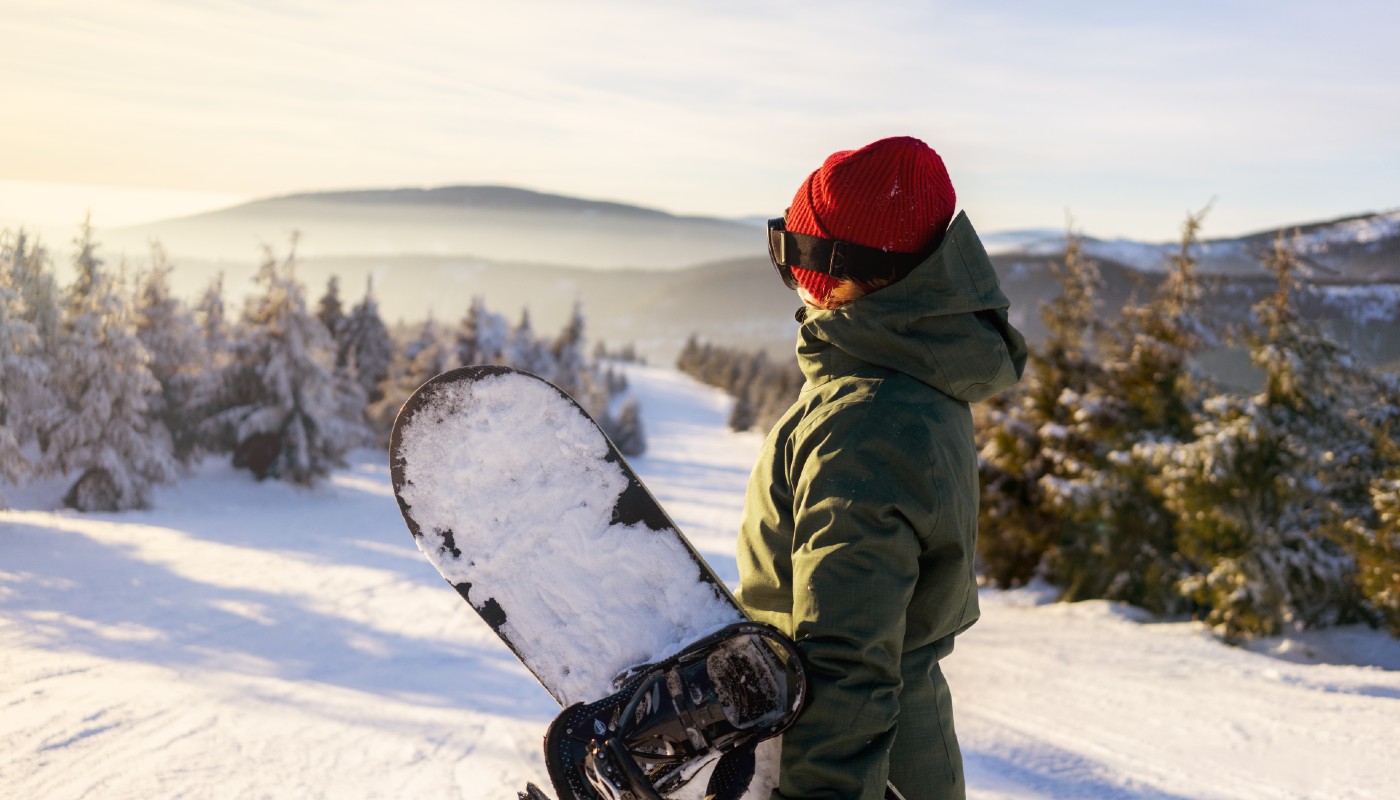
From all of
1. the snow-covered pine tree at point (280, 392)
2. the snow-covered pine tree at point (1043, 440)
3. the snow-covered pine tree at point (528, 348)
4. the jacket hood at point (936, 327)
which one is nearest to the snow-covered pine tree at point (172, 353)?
the snow-covered pine tree at point (280, 392)

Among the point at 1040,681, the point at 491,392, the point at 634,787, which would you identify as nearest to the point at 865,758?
the point at 634,787

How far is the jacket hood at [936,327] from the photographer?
5.53 ft

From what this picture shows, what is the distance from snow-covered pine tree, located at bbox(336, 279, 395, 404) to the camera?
2911cm

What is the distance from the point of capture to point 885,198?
1.74 m

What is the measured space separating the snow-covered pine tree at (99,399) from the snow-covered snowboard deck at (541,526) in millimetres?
9549

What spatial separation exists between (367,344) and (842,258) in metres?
30.0

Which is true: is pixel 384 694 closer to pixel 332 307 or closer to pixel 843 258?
pixel 843 258

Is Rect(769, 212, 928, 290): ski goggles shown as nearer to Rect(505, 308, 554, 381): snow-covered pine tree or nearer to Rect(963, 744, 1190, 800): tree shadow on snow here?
Rect(963, 744, 1190, 800): tree shadow on snow

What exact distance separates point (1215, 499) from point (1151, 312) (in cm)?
373

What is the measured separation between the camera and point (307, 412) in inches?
759

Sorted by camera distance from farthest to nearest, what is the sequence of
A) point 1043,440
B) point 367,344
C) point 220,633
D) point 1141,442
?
point 367,344
point 1043,440
point 1141,442
point 220,633

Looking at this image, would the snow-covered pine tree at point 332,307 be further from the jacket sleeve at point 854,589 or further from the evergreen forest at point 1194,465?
the jacket sleeve at point 854,589

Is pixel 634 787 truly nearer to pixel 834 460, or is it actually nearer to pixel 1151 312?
pixel 834 460

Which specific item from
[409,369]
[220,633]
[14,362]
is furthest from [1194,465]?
[409,369]
